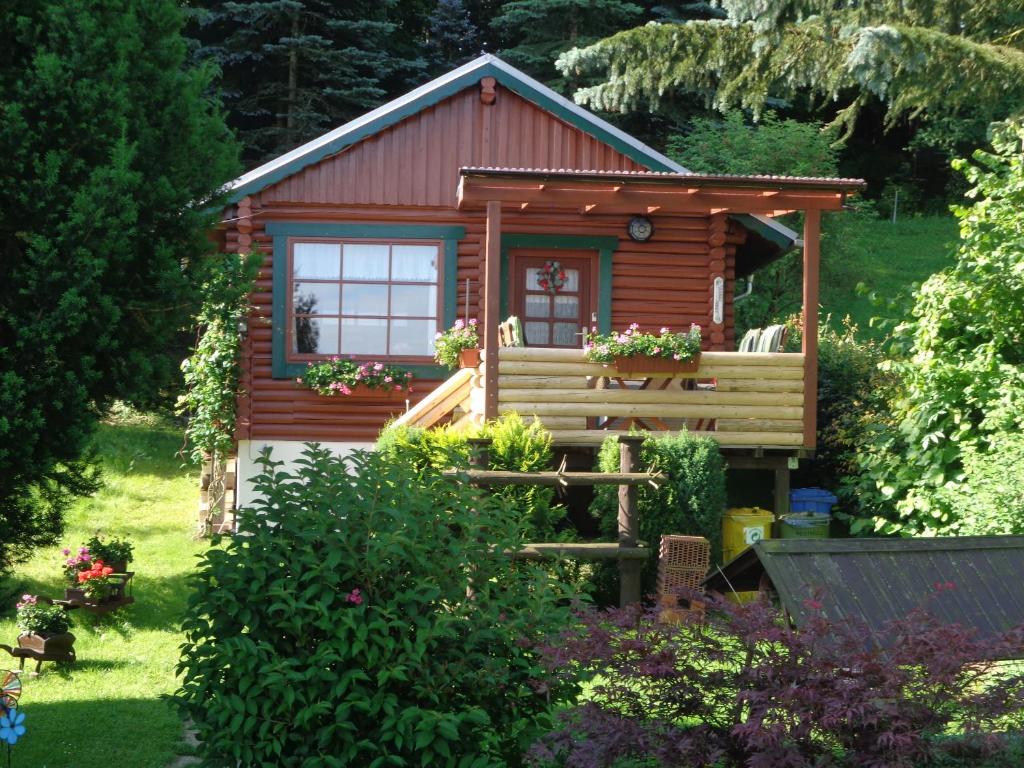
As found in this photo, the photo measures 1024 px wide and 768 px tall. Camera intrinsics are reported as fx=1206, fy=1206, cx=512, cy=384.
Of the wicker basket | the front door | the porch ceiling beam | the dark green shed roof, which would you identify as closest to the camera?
the dark green shed roof

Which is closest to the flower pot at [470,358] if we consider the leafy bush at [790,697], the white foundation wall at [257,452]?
the white foundation wall at [257,452]

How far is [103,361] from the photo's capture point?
20.1ft

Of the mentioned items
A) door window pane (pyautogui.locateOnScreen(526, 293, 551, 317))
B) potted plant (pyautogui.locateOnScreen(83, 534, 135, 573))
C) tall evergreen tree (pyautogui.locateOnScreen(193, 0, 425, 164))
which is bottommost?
potted plant (pyautogui.locateOnScreen(83, 534, 135, 573))

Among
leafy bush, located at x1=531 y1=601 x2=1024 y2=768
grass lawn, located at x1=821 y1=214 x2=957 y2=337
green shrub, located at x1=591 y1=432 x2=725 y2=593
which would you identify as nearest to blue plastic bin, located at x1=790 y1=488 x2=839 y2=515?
green shrub, located at x1=591 y1=432 x2=725 y2=593

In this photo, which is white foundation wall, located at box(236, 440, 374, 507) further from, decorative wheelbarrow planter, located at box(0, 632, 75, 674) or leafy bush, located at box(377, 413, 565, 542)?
decorative wheelbarrow planter, located at box(0, 632, 75, 674)

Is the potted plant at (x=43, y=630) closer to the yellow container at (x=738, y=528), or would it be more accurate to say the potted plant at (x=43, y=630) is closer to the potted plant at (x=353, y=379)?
the potted plant at (x=353, y=379)

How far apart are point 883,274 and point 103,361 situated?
24.0 m

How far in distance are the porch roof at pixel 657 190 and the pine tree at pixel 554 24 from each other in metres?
16.2

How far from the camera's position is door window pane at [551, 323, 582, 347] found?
14.4m

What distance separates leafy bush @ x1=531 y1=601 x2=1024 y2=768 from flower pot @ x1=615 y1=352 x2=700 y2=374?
6830 mm

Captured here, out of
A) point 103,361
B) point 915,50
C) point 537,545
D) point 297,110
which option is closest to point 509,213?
point 915,50

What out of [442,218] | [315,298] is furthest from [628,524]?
[315,298]

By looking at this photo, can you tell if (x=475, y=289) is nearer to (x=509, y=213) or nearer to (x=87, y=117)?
(x=509, y=213)

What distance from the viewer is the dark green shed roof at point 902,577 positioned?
5.26 m
